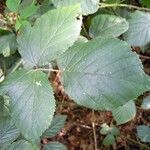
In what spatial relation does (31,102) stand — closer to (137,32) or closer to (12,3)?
(12,3)

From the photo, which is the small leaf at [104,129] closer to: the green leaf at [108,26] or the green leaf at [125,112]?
the green leaf at [125,112]

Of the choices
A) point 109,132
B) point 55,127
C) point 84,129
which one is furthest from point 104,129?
point 55,127

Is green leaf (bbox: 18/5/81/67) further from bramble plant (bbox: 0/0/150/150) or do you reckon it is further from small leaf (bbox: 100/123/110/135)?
small leaf (bbox: 100/123/110/135)

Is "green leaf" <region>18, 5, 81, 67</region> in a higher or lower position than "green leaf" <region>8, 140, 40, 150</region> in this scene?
higher

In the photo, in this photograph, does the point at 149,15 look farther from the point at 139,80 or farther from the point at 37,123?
the point at 37,123


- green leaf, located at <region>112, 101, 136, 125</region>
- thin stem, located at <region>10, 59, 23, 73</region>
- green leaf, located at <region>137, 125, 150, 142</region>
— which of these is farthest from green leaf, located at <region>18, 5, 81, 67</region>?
green leaf, located at <region>137, 125, 150, 142</region>

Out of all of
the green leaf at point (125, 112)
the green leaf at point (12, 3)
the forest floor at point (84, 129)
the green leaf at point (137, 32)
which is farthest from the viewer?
A: the forest floor at point (84, 129)

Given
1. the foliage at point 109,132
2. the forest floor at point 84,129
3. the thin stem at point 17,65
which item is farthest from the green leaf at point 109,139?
the thin stem at point 17,65
